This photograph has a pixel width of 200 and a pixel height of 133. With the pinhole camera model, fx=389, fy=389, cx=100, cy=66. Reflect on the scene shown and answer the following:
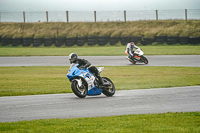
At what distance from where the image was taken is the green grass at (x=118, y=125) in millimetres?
6809

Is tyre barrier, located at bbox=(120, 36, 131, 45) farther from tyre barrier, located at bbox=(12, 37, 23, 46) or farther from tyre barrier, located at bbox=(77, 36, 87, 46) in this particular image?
tyre barrier, located at bbox=(12, 37, 23, 46)

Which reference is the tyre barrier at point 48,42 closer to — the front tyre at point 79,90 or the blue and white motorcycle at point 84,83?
the blue and white motorcycle at point 84,83

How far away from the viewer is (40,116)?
8.48 m

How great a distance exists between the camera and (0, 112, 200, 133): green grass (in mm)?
6809

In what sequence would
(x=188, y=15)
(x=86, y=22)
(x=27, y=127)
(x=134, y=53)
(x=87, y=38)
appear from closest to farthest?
(x=27, y=127) → (x=134, y=53) → (x=87, y=38) → (x=188, y=15) → (x=86, y=22)

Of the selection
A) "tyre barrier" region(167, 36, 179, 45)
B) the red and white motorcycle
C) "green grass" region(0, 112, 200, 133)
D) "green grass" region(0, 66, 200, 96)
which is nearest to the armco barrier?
"tyre barrier" region(167, 36, 179, 45)

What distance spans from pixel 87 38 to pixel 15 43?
781 centimetres

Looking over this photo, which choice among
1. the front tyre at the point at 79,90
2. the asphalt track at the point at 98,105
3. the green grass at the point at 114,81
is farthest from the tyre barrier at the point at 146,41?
the front tyre at the point at 79,90

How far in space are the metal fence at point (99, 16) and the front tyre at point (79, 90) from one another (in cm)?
3537

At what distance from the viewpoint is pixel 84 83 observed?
11281mm

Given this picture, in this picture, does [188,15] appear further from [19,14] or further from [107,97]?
[107,97]

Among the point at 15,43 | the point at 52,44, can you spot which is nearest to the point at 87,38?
the point at 52,44

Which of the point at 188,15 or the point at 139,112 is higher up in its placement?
the point at 188,15

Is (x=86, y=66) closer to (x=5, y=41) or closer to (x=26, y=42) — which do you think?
(x=26, y=42)
